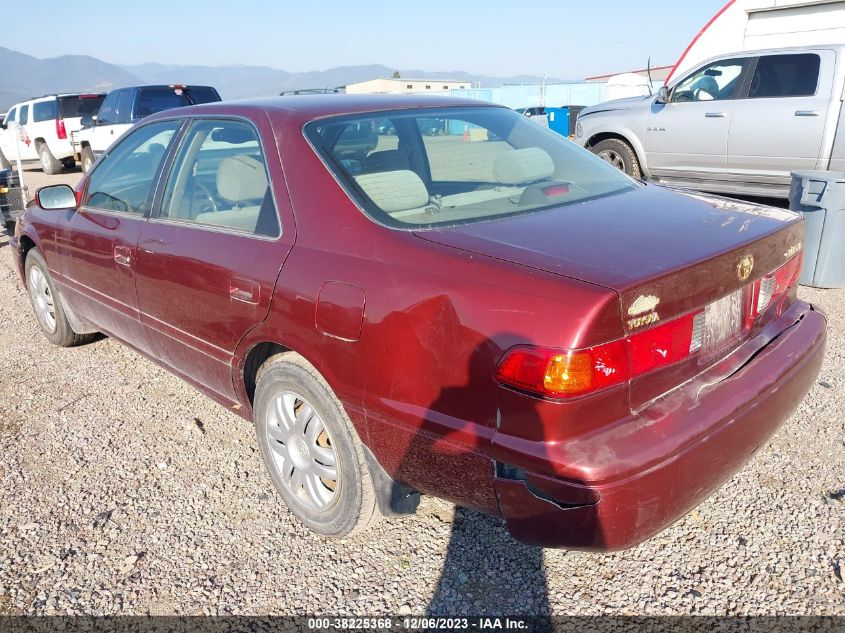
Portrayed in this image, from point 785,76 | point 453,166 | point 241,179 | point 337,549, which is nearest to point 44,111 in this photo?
point 785,76

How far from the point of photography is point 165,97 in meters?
13.3

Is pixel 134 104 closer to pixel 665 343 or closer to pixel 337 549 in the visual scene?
pixel 337 549

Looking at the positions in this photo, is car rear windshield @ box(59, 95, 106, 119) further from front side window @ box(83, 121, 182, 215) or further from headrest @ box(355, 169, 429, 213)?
headrest @ box(355, 169, 429, 213)

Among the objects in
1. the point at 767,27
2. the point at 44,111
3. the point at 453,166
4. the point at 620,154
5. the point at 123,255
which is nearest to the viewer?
the point at 453,166

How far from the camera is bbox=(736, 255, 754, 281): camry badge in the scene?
2.17 metres

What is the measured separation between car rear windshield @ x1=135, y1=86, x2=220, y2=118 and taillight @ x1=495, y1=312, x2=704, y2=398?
42.0 feet

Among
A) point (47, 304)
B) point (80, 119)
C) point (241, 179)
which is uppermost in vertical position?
point (241, 179)

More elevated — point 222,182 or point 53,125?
point 222,182

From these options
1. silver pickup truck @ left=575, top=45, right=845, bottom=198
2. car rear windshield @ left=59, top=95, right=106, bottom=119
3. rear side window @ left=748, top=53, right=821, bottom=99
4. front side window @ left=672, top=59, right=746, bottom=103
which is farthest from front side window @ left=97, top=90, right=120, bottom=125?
rear side window @ left=748, top=53, right=821, bottom=99

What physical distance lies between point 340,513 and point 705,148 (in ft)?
23.1

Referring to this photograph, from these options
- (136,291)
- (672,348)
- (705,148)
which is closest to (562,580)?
(672,348)

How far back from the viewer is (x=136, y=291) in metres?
3.39

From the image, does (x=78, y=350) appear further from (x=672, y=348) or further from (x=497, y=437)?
(x=672, y=348)

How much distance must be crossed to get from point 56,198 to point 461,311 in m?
3.07
